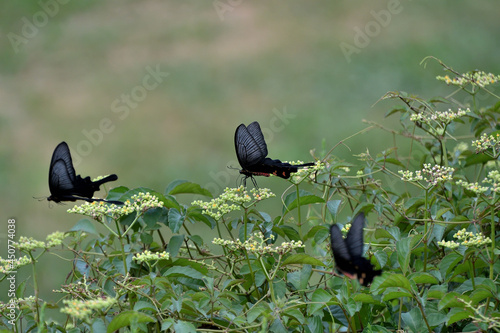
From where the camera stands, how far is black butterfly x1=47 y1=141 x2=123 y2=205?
1269 millimetres

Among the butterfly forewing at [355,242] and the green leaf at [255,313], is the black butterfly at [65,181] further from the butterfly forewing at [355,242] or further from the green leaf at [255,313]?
the butterfly forewing at [355,242]

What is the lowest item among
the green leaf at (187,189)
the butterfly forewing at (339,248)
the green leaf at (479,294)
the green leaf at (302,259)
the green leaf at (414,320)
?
the green leaf at (414,320)

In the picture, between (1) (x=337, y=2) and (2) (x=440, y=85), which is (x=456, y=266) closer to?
(2) (x=440, y=85)

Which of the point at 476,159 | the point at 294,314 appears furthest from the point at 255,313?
the point at 476,159

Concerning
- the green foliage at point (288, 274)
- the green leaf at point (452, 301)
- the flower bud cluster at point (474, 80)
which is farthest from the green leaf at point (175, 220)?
the flower bud cluster at point (474, 80)

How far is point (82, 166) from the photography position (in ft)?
11.0

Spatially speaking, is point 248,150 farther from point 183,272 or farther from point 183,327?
point 183,327

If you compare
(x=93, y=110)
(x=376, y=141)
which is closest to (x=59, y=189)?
(x=376, y=141)

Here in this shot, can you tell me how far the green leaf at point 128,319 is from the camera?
0.89m

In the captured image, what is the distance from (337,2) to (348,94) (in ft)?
3.39

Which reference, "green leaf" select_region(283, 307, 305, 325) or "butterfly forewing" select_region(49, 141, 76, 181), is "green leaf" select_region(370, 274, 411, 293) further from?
"butterfly forewing" select_region(49, 141, 76, 181)

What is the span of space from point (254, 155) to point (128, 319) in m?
0.44

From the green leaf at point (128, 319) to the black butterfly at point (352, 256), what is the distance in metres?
0.28

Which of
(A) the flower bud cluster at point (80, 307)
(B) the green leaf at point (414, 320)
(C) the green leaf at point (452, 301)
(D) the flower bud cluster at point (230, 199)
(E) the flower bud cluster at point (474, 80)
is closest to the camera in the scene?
(A) the flower bud cluster at point (80, 307)
